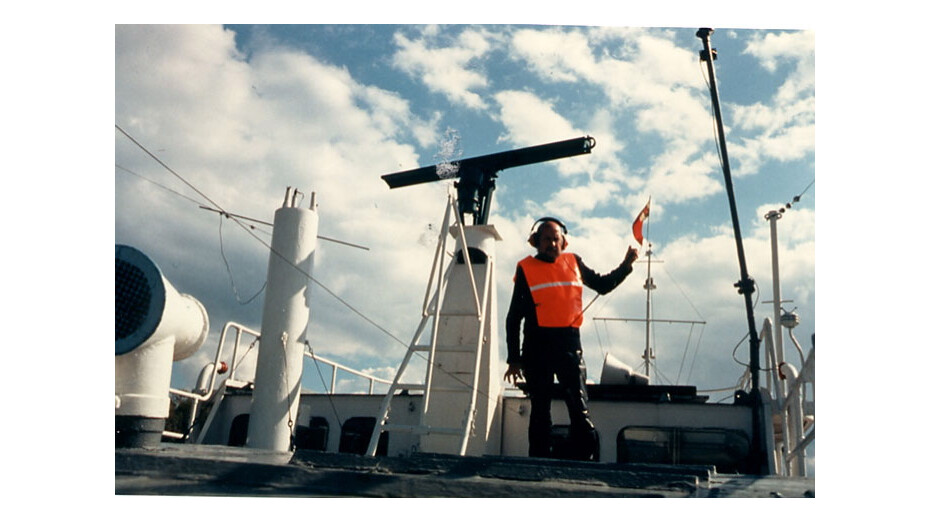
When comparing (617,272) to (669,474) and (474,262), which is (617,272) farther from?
(669,474)

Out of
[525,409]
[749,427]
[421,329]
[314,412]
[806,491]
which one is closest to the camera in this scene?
[806,491]

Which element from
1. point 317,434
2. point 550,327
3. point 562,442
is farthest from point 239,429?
point 550,327

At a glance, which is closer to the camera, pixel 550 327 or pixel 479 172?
pixel 550 327

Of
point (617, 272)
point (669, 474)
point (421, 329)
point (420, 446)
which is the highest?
point (617, 272)

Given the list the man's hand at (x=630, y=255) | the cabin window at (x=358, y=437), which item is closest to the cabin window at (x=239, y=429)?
the cabin window at (x=358, y=437)

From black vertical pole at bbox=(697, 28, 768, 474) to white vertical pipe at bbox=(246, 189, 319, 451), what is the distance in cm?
320

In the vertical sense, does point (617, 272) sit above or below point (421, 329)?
above

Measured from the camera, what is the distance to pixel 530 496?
10.3 ft

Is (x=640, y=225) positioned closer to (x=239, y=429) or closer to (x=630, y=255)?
(x=630, y=255)

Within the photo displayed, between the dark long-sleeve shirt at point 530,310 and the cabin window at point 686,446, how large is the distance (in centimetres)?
126

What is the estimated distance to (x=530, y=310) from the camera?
17.4 ft

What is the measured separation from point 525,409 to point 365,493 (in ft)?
9.93

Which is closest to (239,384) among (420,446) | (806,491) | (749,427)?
(420,446)

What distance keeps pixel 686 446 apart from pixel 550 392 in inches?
56.5
